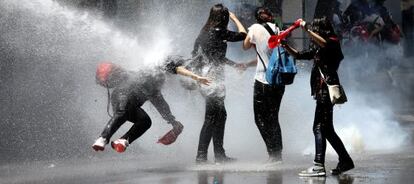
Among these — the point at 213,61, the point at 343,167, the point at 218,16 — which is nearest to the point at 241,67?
the point at 213,61

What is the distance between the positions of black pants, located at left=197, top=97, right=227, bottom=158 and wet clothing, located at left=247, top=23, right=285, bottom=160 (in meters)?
0.42

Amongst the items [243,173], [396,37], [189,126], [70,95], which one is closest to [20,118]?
[70,95]

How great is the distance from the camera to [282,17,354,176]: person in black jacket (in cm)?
886

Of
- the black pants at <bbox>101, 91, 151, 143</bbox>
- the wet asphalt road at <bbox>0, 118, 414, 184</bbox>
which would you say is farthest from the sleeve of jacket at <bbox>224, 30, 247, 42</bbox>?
the wet asphalt road at <bbox>0, 118, 414, 184</bbox>

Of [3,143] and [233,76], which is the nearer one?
[233,76]

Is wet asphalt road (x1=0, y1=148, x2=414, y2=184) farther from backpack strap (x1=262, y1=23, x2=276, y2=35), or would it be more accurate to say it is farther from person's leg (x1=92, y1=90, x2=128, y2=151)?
backpack strap (x1=262, y1=23, x2=276, y2=35)

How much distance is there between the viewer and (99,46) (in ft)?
40.5

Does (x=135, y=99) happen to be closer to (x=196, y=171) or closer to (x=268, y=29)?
(x=196, y=171)

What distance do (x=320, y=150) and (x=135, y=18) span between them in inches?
364

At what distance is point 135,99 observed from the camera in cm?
1009

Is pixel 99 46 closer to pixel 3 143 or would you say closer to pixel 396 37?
pixel 3 143

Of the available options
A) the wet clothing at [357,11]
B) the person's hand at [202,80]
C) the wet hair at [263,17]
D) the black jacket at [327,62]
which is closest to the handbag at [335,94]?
the black jacket at [327,62]

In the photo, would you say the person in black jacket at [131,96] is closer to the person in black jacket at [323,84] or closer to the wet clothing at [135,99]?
the wet clothing at [135,99]

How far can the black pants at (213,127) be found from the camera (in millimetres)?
10281
